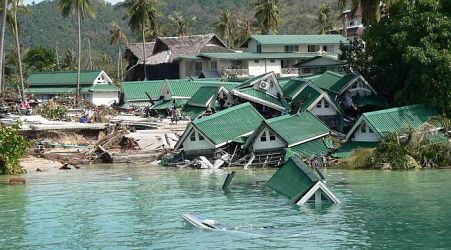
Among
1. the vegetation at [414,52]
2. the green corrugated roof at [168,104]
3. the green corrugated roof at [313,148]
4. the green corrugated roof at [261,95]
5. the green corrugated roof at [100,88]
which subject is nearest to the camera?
the green corrugated roof at [313,148]

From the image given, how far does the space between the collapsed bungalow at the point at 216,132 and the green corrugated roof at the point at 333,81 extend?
9827 millimetres

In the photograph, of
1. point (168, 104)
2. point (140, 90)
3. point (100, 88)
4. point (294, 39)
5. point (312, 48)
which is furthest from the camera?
point (100, 88)

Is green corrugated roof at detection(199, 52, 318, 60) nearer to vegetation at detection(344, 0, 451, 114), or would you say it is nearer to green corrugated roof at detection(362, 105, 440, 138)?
vegetation at detection(344, 0, 451, 114)

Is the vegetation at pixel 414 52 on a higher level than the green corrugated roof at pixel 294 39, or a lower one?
lower

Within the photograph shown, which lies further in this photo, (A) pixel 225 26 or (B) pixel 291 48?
(A) pixel 225 26

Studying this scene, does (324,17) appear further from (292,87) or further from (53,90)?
(292,87)

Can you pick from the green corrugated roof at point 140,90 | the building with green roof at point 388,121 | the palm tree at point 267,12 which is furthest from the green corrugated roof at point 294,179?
the palm tree at point 267,12

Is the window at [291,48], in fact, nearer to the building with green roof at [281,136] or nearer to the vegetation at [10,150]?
the building with green roof at [281,136]

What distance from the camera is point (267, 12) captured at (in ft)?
329

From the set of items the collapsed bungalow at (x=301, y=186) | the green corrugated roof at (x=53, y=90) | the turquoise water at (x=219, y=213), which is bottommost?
the turquoise water at (x=219, y=213)

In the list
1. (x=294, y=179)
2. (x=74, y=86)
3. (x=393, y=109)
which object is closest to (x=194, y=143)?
(x=393, y=109)

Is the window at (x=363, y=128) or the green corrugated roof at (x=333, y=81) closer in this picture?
the window at (x=363, y=128)

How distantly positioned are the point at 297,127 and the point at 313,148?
1913mm

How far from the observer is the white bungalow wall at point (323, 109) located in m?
54.7
